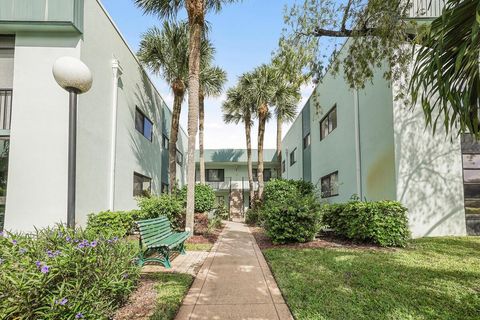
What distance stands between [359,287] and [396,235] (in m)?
3.80

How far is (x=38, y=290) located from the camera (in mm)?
2863

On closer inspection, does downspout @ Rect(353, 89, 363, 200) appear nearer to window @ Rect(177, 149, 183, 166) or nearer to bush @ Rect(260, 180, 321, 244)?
bush @ Rect(260, 180, 321, 244)

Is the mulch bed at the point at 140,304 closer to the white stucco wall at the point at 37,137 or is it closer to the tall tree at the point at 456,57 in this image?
the tall tree at the point at 456,57

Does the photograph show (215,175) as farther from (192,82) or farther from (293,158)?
(192,82)

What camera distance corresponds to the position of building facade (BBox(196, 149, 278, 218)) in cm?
2761

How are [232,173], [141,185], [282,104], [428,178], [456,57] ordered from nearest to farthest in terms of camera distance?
[456,57]
[428,178]
[141,185]
[282,104]
[232,173]

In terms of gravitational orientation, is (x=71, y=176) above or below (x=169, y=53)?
below

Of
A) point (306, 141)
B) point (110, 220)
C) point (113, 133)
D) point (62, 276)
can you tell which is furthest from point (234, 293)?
point (306, 141)

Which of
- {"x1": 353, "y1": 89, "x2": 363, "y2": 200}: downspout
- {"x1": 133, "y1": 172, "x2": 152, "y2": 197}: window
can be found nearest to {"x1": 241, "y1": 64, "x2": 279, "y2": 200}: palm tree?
{"x1": 133, "y1": 172, "x2": 152, "y2": 197}: window

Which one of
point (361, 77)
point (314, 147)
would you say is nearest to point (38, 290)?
point (361, 77)

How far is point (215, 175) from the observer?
29.4 metres

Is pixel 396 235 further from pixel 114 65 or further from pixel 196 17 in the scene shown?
pixel 114 65

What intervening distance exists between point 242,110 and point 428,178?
1338 cm

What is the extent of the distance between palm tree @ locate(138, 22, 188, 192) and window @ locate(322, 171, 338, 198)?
7358mm
